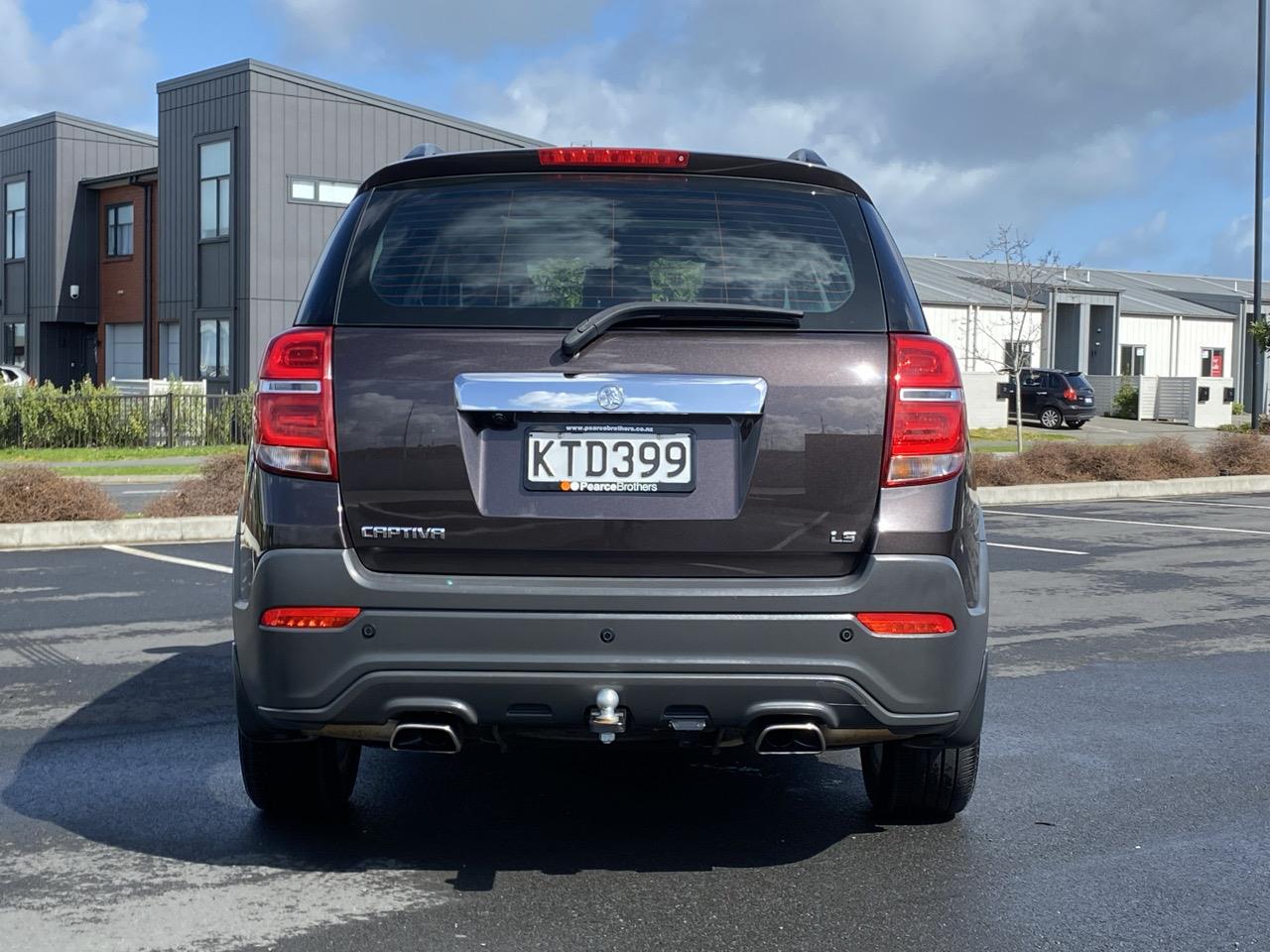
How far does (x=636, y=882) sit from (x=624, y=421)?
1.28 m

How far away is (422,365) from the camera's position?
383 centimetres

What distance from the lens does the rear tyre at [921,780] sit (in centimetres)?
453

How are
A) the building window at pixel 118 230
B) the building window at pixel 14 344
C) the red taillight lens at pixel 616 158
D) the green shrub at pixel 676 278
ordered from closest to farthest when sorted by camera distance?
the green shrub at pixel 676 278 → the red taillight lens at pixel 616 158 → the building window at pixel 118 230 → the building window at pixel 14 344

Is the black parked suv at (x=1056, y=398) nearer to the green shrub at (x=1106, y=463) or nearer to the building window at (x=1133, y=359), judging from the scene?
the building window at (x=1133, y=359)

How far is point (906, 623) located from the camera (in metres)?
3.83

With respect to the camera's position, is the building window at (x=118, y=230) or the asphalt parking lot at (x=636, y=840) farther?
the building window at (x=118, y=230)

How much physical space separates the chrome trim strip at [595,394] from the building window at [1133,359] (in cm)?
5602

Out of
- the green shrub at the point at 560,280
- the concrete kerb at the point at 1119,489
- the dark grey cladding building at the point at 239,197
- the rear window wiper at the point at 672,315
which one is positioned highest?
the dark grey cladding building at the point at 239,197

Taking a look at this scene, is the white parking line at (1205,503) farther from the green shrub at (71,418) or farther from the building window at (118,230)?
the building window at (118,230)

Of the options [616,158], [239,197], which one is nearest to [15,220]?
[239,197]

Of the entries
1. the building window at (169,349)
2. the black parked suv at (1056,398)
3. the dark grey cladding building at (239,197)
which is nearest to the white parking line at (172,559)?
the dark grey cladding building at (239,197)

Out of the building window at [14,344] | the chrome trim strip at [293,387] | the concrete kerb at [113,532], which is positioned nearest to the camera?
the chrome trim strip at [293,387]

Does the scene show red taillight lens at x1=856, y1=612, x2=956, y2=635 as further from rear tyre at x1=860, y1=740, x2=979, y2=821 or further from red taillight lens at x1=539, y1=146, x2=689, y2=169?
red taillight lens at x1=539, y1=146, x2=689, y2=169

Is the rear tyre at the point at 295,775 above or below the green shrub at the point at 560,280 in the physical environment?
below
